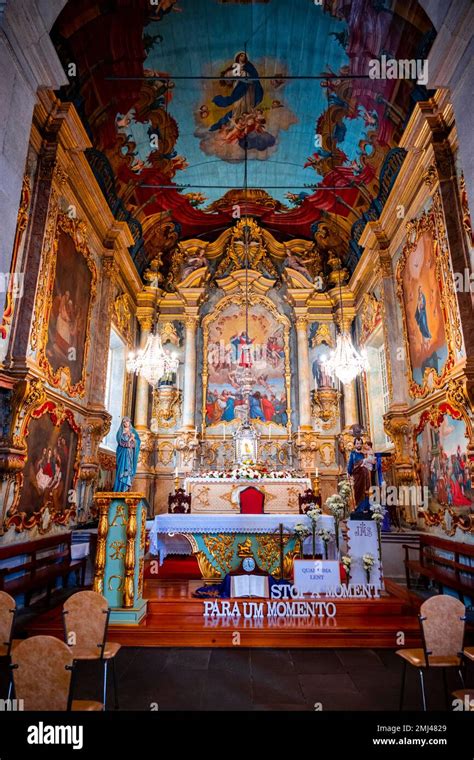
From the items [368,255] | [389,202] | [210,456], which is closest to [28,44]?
[389,202]

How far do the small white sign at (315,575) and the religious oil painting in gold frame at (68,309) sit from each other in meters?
4.57

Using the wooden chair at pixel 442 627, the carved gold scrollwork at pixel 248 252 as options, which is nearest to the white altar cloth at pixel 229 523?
the wooden chair at pixel 442 627

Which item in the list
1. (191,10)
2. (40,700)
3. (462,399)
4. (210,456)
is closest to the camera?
(40,700)

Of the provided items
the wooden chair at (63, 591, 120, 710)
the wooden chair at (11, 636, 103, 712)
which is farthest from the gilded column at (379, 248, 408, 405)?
the wooden chair at (11, 636, 103, 712)

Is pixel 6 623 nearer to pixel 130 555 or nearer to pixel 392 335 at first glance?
pixel 130 555

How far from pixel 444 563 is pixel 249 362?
6.95 meters

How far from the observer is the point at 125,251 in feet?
35.1

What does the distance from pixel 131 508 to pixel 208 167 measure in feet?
28.2

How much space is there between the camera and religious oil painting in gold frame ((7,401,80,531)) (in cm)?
627

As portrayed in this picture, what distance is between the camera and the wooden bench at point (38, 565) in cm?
537

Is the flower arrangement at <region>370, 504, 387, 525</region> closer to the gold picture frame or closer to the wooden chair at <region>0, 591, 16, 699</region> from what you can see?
the wooden chair at <region>0, 591, 16, 699</region>

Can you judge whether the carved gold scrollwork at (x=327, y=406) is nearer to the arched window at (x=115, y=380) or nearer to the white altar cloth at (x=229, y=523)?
the arched window at (x=115, y=380)

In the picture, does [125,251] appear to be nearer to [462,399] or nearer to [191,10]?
[191,10]

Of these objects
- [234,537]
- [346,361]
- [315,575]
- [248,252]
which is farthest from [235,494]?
[248,252]
